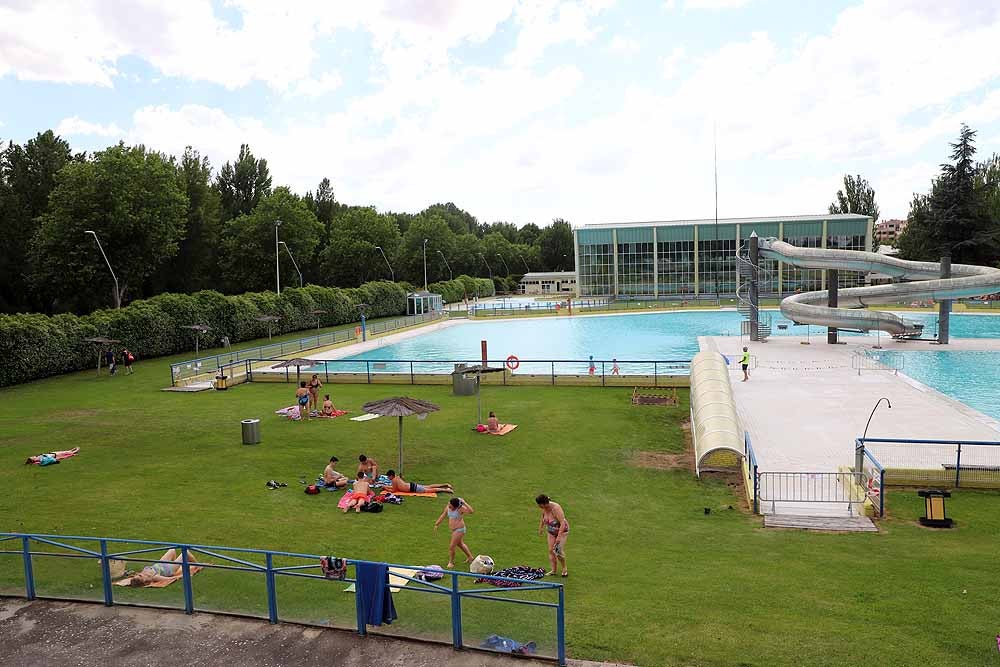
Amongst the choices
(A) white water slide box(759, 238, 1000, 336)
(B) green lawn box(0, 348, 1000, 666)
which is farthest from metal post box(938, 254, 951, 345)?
(B) green lawn box(0, 348, 1000, 666)

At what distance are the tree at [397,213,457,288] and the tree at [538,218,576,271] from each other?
4007cm

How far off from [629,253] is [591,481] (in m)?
84.5

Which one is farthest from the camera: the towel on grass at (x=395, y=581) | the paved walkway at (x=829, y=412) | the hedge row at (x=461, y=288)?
the hedge row at (x=461, y=288)

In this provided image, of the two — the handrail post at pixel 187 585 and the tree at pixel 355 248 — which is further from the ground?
the tree at pixel 355 248

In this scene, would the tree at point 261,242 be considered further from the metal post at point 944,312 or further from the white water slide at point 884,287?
the metal post at point 944,312

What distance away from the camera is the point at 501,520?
46.6ft

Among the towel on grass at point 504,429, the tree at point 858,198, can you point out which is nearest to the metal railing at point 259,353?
the towel on grass at point 504,429

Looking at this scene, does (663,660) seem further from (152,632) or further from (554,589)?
(152,632)

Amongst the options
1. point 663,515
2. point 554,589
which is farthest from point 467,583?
point 663,515

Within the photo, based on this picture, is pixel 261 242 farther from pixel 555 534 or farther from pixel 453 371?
pixel 555 534

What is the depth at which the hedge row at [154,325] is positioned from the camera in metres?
34.9

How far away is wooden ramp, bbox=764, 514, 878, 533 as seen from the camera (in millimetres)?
13602

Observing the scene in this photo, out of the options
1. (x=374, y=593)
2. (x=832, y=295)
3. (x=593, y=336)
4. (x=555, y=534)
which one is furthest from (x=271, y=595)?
(x=593, y=336)

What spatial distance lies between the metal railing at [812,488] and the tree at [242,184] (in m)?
91.2
